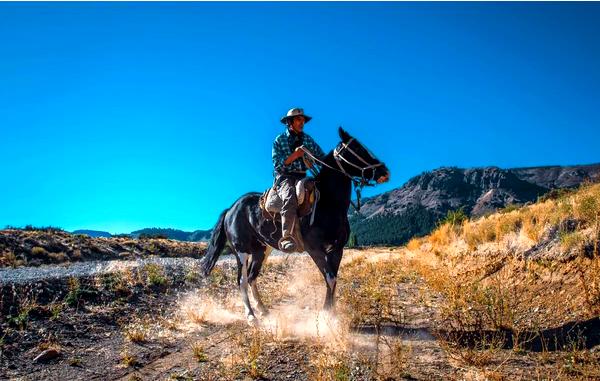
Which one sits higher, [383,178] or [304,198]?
[383,178]

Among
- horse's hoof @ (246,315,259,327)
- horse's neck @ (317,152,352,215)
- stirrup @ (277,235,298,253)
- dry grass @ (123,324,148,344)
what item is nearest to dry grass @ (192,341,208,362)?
dry grass @ (123,324,148,344)

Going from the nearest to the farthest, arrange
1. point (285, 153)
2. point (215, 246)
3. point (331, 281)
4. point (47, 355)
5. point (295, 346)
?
point (295, 346), point (47, 355), point (331, 281), point (285, 153), point (215, 246)

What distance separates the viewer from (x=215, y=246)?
1152 centimetres

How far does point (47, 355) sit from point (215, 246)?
5.05 m

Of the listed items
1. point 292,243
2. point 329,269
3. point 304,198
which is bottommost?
point 329,269

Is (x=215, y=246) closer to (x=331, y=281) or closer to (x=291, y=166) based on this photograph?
(x=291, y=166)

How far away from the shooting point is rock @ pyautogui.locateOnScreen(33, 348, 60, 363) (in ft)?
22.5

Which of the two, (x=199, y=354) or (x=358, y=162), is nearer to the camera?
(x=199, y=354)

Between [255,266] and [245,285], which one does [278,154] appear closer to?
[255,266]

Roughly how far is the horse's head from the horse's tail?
4.09m

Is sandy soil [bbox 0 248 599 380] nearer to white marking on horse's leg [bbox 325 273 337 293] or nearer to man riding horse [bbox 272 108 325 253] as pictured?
white marking on horse's leg [bbox 325 273 337 293]

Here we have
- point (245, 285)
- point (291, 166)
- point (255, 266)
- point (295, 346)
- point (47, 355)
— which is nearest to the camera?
point (295, 346)

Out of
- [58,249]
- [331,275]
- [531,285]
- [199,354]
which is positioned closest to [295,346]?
[199,354]

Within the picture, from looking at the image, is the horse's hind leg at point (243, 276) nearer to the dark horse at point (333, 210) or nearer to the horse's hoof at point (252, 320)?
the dark horse at point (333, 210)
